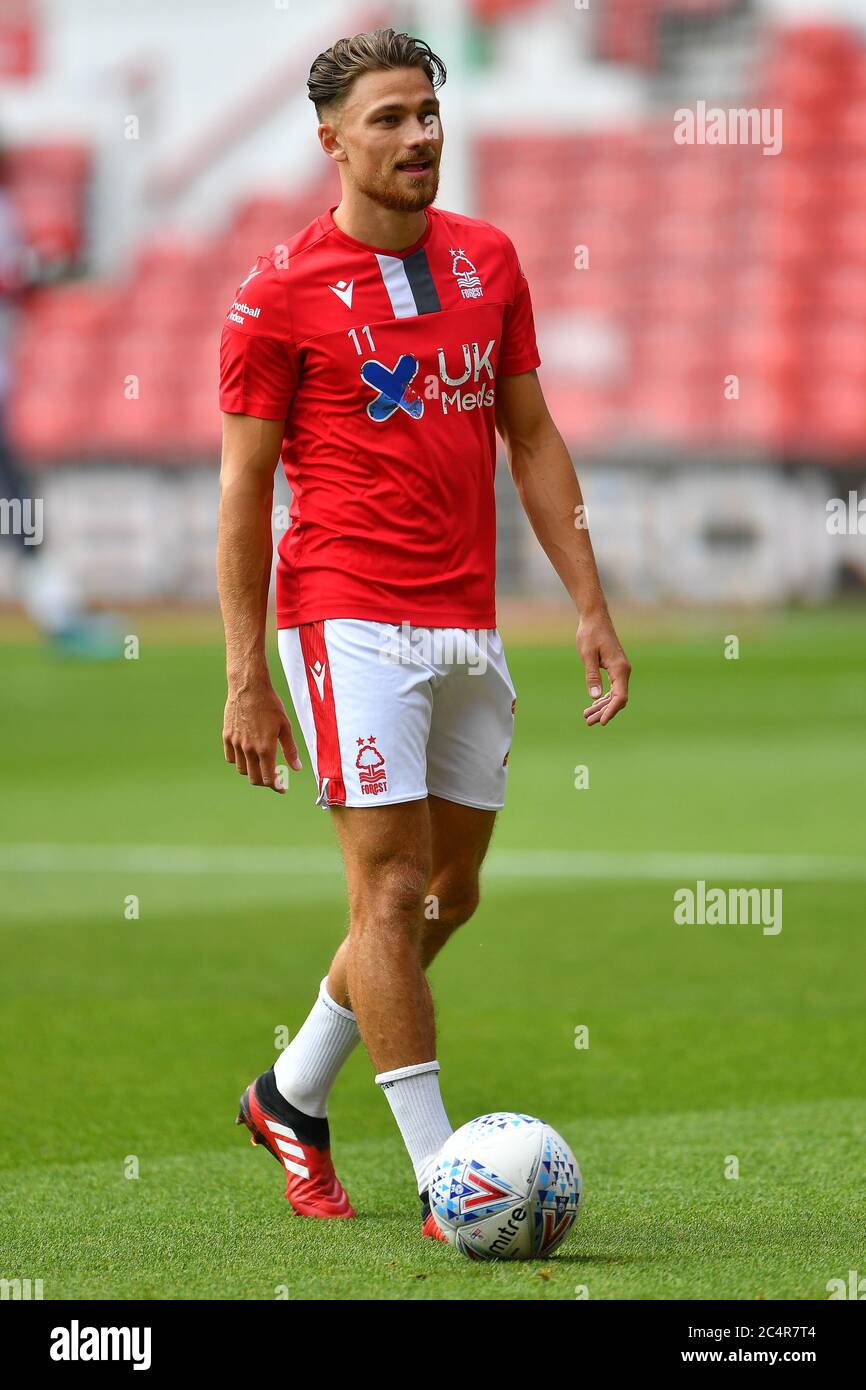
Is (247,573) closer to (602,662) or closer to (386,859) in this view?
(386,859)

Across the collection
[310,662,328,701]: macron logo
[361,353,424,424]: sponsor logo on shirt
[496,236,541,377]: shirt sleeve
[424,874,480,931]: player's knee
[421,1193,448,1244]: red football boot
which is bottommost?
[421,1193,448,1244]: red football boot

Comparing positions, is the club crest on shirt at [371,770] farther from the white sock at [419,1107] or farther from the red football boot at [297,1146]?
Answer: the red football boot at [297,1146]

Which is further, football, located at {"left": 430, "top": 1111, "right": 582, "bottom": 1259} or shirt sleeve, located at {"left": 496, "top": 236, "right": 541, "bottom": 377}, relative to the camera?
shirt sleeve, located at {"left": 496, "top": 236, "right": 541, "bottom": 377}

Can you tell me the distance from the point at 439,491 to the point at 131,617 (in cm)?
2752

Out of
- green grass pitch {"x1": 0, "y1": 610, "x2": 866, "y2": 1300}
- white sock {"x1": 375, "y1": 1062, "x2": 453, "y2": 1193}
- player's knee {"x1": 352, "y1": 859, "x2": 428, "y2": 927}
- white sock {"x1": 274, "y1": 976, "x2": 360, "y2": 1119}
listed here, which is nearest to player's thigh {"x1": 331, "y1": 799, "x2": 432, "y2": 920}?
player's knee {"x1": 352, "y1": 859, "x2": 428, "y2": 927}

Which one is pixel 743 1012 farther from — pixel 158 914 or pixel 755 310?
pixel 755 310

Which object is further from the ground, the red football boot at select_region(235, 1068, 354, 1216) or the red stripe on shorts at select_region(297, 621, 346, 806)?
the red stripe on shorts at select_region(297, 621, 346, 806)

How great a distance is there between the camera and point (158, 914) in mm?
9312

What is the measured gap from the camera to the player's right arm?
4746mm

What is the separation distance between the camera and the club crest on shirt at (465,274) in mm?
4891

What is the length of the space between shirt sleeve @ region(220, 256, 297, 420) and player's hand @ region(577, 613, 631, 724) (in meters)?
0.88

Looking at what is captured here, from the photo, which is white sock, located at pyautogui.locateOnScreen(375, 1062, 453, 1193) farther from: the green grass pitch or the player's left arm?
the player's left arm

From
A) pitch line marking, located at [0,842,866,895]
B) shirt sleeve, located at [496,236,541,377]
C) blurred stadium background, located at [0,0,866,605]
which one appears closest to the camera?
shirt sleeve, located at [496,236,541,377]
